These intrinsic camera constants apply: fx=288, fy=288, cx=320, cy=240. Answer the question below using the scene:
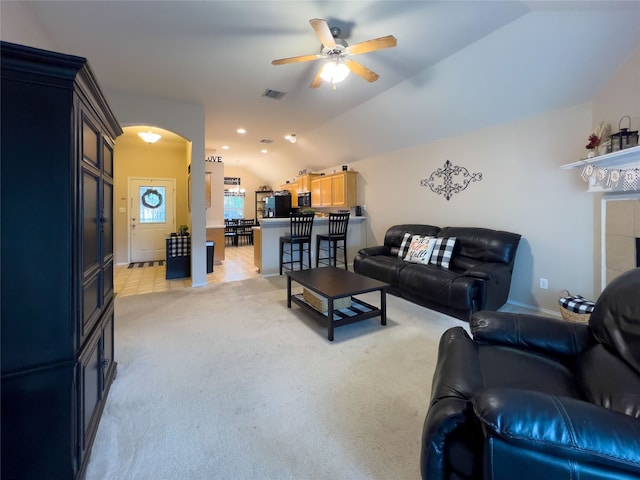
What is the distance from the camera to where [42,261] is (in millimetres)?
1131

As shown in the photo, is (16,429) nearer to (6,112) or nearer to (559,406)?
(6,112)

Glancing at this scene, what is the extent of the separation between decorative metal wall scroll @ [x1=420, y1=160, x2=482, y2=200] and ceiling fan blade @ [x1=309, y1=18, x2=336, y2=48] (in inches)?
111

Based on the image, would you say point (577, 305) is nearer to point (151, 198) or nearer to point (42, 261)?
point (42, 261)

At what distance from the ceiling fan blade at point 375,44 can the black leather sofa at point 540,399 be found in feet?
7.23

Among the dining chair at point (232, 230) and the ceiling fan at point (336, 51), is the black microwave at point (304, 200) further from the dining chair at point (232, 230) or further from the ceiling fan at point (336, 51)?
the ceiling fan at point (336, 51)

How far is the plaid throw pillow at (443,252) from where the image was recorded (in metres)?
3.87

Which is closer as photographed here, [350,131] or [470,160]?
[470,160]

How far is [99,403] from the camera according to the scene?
65.4 inches

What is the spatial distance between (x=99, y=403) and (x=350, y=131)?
5320mm

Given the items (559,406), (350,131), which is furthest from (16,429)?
(350,131)

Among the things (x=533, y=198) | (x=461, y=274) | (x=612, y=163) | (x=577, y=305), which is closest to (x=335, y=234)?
(x=461, y=274)

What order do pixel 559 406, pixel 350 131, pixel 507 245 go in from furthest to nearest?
1. pixel 350 131
2. pixel 507 245
3. pixel 559 406

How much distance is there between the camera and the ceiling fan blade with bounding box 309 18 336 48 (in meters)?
2.13

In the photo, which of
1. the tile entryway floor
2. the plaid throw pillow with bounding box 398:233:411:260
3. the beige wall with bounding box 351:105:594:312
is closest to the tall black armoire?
the tile entryway floor
